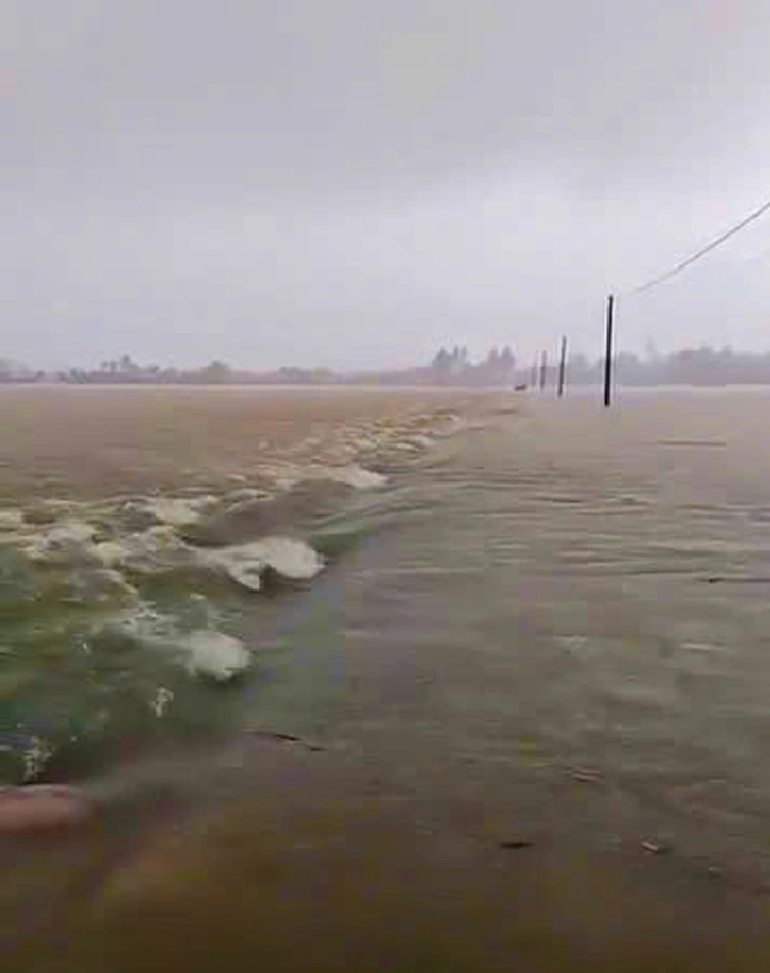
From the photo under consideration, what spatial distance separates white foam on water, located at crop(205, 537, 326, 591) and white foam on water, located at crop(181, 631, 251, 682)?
158 centimetres

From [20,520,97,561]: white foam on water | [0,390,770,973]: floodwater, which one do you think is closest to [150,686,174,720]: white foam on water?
[0,390,770,973]: floodwater

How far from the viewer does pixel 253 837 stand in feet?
11.3

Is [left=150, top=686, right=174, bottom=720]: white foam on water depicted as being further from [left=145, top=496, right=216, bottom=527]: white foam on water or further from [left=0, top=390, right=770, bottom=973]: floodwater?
[left=145, top=496, right=216, bottom=527]: white foam on water

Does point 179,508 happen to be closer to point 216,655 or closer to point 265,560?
point 265,560

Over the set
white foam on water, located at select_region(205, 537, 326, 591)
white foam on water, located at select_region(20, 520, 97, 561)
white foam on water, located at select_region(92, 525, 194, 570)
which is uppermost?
white foam on water, located at select_region(92, 525, 194, 570)

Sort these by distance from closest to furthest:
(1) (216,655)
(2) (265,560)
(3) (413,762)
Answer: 1. (3) (413,762)
2. (1) (216,655)
3. (2) (265,560)

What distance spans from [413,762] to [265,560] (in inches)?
189

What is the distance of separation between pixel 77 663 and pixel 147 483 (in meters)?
9.68

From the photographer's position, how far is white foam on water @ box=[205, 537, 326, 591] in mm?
8117

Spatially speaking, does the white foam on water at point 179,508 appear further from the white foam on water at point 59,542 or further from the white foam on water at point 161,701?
the white foam on water at point 161,701

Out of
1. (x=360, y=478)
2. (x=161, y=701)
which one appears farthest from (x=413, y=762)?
(x=360, y=478)

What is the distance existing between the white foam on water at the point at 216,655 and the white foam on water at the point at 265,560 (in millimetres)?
1583

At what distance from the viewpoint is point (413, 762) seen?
409 cm

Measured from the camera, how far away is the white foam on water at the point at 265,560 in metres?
8.12
